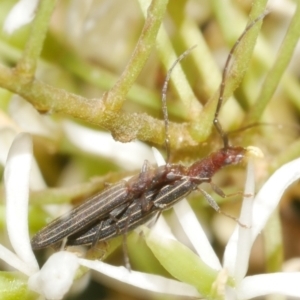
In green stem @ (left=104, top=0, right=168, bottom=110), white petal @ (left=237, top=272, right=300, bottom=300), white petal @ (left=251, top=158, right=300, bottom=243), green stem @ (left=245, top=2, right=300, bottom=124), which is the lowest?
white petal @ (left=237, top=272, right=300, bottom=300)

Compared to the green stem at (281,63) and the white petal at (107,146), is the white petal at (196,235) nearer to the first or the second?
the green stem at (281,63)

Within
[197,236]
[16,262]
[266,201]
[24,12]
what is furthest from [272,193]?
[24,12]

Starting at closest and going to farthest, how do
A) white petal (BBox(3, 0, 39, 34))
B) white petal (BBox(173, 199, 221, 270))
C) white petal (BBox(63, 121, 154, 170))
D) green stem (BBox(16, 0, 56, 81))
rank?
1. green stem (BBox(16, 0, 56, 81))
2. white petal (BBox(173, 199, 221, 270))
3. white petal (BBox(3, 0, 39, 34))
4. white petal (BBox(63, 121, 154, 170))

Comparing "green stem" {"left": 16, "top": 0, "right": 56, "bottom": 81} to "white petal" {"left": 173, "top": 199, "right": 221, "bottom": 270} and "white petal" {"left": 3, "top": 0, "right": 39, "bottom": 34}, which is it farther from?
"white petal" {"left": 173, "top": 199, "right": 221, "bottom": 270}

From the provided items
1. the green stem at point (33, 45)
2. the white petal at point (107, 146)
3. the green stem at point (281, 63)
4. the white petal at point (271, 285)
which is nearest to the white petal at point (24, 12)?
the green stem at point (33, 45)

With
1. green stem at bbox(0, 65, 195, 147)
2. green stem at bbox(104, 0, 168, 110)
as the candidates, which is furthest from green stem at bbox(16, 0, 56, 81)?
green stem at bbox(104, 0, 168, 110)

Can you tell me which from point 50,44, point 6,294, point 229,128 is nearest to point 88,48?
point 50,44
